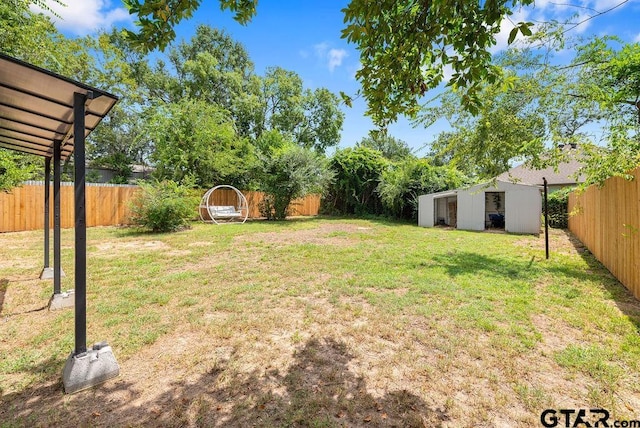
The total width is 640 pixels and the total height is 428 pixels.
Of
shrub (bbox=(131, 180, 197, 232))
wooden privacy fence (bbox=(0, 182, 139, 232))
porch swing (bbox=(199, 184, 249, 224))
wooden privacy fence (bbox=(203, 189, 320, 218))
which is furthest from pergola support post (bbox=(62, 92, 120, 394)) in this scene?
wooden privacy fence (bbox=(203, 189, 320, 218))

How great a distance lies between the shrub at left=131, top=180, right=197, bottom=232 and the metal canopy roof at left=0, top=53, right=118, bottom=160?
19.8 feet

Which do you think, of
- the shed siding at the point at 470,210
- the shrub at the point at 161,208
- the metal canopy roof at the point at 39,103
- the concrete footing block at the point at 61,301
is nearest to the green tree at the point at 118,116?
the shrub at the point at 161,208

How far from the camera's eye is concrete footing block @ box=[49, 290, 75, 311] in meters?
3.23

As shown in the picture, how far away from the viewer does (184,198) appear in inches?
370

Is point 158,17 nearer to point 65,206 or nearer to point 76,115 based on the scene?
point 76,115

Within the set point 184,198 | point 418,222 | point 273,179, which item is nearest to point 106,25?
point 273,179

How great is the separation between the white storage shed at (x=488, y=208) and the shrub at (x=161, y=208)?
881 centimetres

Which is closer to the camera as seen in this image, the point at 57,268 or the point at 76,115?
the point at 76,115

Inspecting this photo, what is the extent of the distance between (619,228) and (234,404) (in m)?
5.41

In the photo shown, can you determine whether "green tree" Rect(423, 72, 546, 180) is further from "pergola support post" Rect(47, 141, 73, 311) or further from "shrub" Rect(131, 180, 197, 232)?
"shrub" Rect(131, 180, 197, 232)

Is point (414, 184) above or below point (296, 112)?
below

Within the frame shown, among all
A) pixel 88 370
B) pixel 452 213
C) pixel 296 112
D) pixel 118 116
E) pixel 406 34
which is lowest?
pixel 88 370

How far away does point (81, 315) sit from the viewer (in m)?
2.09

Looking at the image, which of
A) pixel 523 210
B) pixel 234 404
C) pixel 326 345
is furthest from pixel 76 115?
pixel 523 210
